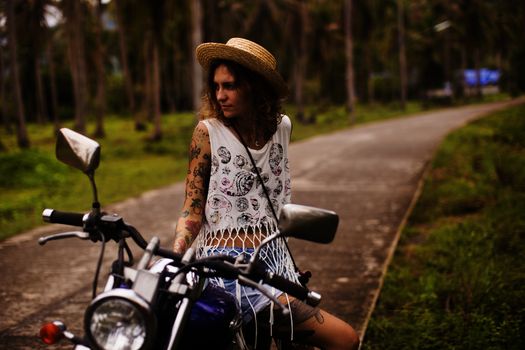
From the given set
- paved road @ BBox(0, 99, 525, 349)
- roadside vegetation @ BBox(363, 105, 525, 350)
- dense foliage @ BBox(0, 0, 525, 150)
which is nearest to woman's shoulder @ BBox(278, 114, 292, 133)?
roadside vegetation @ BBox(363, 105, 525, 350)

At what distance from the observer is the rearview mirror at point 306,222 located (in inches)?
70.8

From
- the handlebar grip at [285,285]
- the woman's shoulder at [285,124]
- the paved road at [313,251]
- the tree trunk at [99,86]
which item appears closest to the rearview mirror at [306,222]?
the handlebar grip at [285,285]

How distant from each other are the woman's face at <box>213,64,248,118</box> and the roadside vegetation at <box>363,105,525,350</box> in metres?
2.16

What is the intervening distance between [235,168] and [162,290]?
0.89 m

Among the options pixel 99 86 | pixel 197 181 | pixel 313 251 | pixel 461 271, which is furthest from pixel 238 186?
pixel 99 86

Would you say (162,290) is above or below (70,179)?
above

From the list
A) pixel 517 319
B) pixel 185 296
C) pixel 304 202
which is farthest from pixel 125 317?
pixel 304 202

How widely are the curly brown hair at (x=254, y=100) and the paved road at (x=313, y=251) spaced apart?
6.92ft

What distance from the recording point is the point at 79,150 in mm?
2004

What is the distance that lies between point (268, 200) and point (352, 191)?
24.5ft

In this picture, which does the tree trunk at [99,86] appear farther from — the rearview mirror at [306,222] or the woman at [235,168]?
the rearview mirror at [306,222]

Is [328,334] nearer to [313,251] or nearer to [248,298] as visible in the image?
[248,298]

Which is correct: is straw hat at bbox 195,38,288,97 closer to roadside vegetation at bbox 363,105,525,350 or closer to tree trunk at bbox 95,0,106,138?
roadside vegetation at bbox 363,105,525,350

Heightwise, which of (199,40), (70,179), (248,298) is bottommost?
(70,179)
